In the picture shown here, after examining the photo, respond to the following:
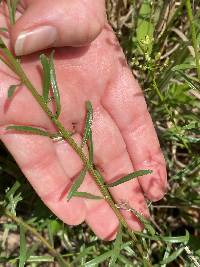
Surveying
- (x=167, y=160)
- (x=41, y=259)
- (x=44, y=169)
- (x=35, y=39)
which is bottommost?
(x=167, y=160)

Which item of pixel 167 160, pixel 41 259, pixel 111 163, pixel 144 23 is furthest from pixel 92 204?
pixel 144 23

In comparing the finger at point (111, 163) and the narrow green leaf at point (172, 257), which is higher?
the finger at point (111, 163)

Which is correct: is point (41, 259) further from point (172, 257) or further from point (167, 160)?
point (167, 160)

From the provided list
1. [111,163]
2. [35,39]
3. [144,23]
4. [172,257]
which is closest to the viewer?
[35,39]

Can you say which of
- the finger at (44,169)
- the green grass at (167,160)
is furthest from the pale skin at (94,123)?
the green grass at (167,160)

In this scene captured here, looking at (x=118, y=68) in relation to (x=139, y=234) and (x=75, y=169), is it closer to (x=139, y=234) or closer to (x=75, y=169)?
(x=75, y=169)

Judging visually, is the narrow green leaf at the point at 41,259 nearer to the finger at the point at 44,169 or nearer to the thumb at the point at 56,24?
the finger at the point at 44,169

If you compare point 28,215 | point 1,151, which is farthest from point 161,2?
point 28,215

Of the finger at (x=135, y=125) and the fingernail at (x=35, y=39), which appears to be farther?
the finger at (x=135, y=125)
